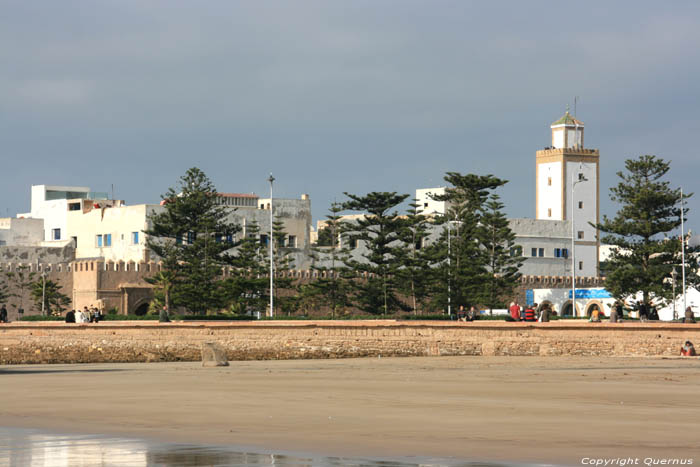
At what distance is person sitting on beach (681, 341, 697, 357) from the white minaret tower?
6010 cm

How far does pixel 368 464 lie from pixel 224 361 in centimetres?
2134

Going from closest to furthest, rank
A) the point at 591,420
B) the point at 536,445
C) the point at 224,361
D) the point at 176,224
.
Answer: the point at 536,445
the point at 591,420
the point at 224,361
the point at 176,224

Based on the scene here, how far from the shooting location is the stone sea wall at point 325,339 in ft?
109

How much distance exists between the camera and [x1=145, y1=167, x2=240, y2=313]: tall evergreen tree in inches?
2099

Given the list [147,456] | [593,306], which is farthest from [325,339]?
[593,306]

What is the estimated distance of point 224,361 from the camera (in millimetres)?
30875

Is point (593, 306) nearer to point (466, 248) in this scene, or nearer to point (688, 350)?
point (466, 248)

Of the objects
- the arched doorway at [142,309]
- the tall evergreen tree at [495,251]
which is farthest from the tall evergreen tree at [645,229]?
the arched doorway at [142,309]

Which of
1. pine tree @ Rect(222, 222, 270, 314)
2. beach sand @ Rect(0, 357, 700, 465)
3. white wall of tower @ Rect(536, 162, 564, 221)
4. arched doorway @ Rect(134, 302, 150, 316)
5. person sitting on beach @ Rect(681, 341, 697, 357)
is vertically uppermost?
white wall of tower @ Rect(536, 162, 564, 221)

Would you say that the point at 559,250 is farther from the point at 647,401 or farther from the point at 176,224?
the point at 647,401

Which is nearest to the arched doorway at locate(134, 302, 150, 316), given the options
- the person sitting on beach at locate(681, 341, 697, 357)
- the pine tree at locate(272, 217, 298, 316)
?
the pine tree at locate(272, 217, 298, 316)

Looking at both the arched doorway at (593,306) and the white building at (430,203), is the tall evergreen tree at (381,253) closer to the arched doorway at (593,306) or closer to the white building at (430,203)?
the arched doorway at (593,306)

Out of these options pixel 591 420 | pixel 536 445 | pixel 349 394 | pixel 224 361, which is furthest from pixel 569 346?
pixel 536 445

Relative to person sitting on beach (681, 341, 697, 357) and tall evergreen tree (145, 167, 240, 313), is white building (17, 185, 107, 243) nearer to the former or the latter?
tall evergreen tree (145, 167, 240, 313)
